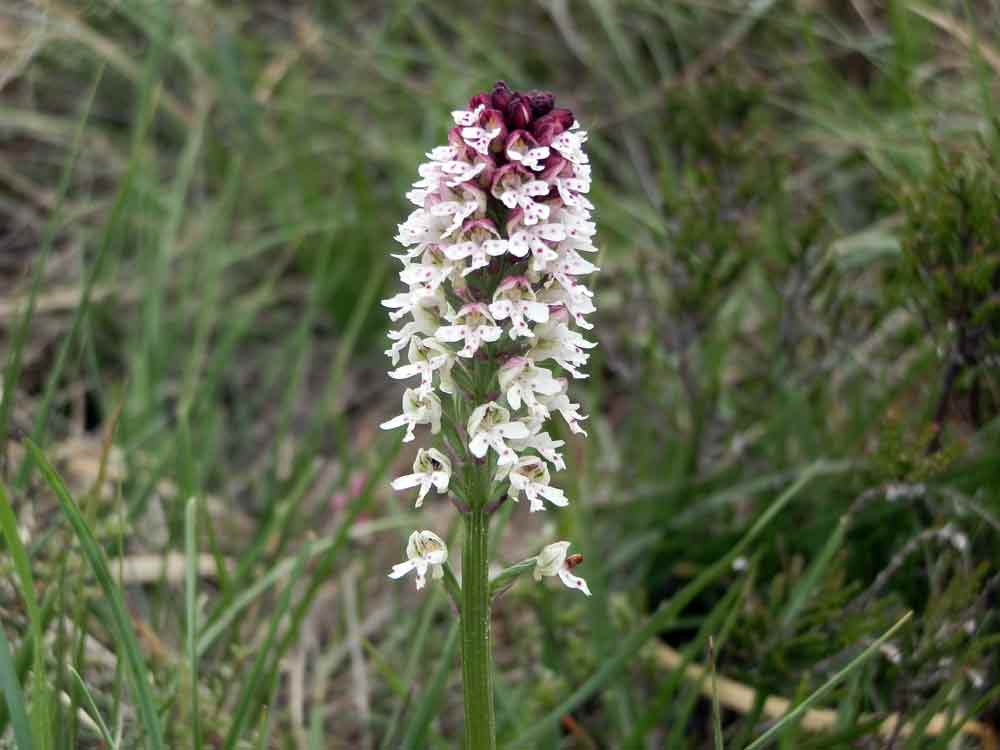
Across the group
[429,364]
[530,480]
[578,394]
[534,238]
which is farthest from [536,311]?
[578,394]

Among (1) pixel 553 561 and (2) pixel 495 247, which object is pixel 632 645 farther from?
(2) pixel 495 247

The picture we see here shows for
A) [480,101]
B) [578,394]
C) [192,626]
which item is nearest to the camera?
[480,101]

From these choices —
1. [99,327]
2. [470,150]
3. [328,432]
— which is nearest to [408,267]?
[470,150]

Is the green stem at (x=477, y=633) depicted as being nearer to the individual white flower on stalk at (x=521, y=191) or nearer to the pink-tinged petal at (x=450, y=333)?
the pink-tinged petal at (x=450, y=333)

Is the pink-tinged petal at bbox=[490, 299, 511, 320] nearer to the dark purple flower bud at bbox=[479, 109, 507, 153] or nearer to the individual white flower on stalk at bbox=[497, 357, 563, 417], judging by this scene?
the individual white flower on stalk at bbox=[497, 357, 563, 417]

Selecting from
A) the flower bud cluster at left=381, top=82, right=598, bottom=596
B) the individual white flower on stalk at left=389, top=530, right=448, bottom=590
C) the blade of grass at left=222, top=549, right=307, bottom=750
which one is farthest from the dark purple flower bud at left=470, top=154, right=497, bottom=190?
the blade of grass at left=222, top=549, right=307, bottom=750

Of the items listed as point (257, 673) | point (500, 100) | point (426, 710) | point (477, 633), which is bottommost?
point (426, 710)
